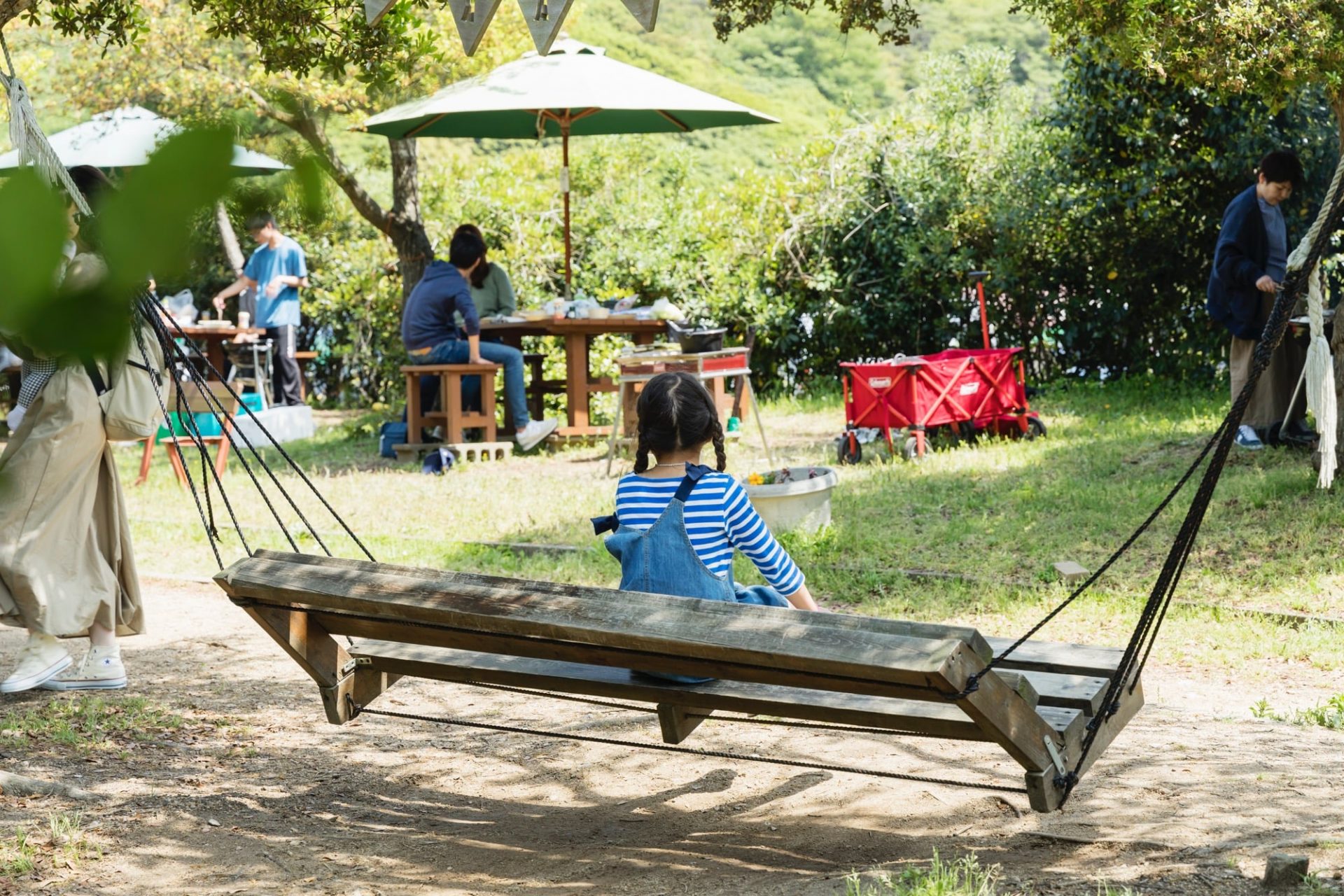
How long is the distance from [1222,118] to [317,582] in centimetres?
943

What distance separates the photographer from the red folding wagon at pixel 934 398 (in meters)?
8.84

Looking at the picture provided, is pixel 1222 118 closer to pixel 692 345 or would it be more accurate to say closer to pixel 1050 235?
pixel 1050 235

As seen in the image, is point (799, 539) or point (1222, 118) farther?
point (1222, 118)

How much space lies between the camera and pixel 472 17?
14.4 ft

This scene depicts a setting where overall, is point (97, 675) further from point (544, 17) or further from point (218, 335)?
point (218, 335)

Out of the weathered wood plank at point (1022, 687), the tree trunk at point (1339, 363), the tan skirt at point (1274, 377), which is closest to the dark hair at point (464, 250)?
the tan skirt at point (1274, 377)

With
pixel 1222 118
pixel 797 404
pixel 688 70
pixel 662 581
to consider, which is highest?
pixel 688 70

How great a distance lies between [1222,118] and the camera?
10.6 m

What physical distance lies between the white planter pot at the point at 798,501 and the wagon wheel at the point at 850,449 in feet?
6.72

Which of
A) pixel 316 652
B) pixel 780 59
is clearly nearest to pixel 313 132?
pixel 316 652

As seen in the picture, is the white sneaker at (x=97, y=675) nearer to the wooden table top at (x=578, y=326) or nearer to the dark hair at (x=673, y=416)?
the dark hair at (x=673, y=416)

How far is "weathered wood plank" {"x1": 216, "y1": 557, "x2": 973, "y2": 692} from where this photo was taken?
103 inches

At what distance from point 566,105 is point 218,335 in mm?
4679

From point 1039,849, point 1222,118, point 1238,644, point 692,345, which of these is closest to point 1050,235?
point 1222,118
